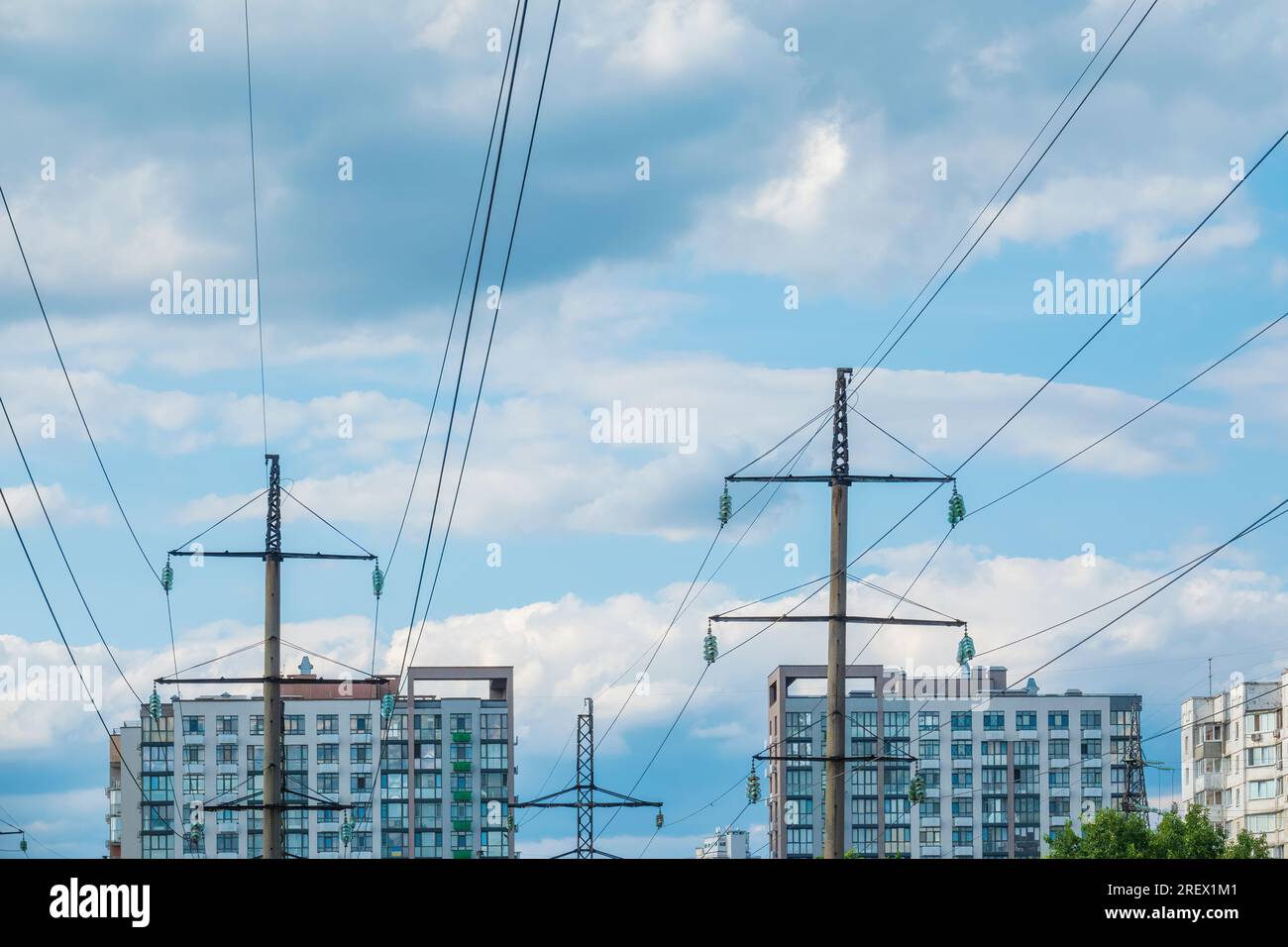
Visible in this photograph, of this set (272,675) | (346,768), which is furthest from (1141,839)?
(346,768)

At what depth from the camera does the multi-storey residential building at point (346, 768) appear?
193m

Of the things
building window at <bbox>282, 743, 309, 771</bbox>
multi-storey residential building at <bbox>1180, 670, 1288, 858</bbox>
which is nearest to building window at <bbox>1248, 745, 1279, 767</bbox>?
multi-storey residential building at <bbox>1180, 670, 1288, 858</bbox>

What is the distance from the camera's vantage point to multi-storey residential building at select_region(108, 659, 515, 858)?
19300 centimetres

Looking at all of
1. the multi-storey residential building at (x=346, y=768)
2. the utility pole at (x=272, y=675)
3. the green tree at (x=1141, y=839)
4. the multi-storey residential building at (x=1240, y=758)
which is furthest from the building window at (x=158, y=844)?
the utility pole at (x=272, y=675)

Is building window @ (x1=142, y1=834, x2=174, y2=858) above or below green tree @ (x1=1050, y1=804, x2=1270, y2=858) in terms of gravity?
below

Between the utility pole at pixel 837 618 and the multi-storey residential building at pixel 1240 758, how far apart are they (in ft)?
388

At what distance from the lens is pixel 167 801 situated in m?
194

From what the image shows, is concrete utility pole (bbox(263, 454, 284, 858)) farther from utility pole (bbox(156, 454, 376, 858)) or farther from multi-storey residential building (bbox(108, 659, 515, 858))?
multi-storey residential building (bbox(108, 659, 515, 858))

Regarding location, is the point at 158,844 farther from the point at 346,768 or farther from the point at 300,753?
the point at 346,768

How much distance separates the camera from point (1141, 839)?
96875 millimetres

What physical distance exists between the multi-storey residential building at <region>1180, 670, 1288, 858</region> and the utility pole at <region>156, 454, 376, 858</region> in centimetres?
11631
